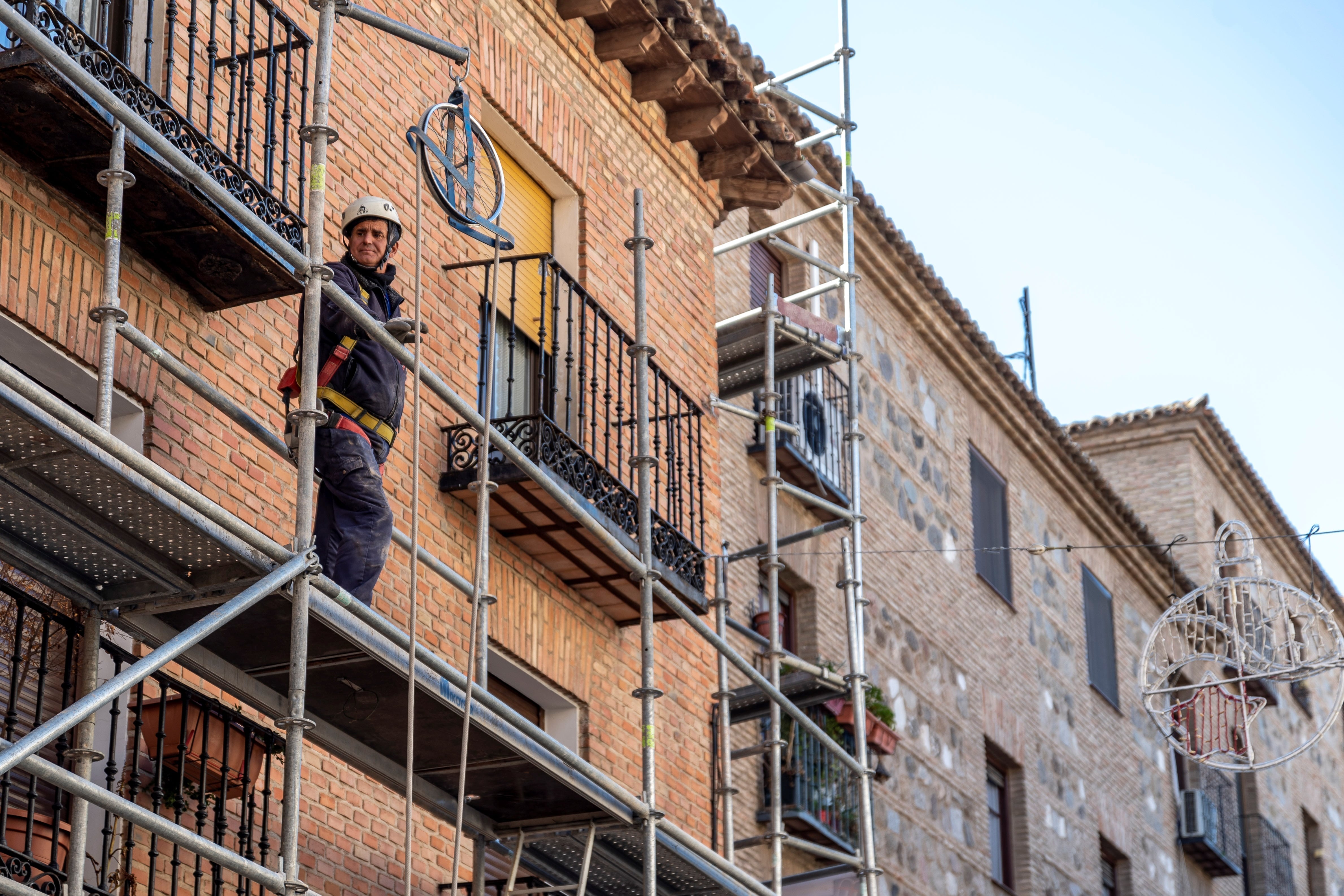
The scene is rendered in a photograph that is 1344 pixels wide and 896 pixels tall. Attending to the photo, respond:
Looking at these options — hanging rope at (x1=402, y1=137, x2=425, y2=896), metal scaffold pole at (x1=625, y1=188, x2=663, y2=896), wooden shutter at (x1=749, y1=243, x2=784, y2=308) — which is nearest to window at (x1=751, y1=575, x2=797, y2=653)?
wooden shutter at (x1=749, y1=243, x2=784, y2=308)

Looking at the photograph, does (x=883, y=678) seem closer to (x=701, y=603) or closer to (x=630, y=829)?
(x=701, y=603)

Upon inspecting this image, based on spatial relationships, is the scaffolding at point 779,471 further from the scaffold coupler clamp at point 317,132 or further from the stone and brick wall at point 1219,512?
Result: the stone and brick wall at point 1219,512

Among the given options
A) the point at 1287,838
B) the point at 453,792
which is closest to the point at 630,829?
the point at 453,792

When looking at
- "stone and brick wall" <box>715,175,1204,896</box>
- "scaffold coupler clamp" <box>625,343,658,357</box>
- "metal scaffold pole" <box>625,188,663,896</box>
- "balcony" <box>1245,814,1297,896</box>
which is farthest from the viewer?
"balcony" <box>1245,814,1297,896</box>

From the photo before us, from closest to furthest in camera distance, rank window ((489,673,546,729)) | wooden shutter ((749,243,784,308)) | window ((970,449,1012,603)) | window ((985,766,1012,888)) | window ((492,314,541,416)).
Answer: window ((489,673,546,729)) → window ((492,314,541,416)) → wooden shutter ((749,243,784,308)) → window ((985,766,1012,888)) → window ((970,449,1012,603))

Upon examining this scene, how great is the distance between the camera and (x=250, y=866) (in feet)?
18.1

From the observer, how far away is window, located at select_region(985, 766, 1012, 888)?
696 inches

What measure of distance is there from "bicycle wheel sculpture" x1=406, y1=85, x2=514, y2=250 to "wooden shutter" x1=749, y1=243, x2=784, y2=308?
5.46m

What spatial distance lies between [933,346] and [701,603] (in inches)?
328

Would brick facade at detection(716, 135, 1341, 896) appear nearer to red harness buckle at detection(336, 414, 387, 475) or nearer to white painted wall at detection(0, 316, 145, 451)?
red harness buckle at detection(336, 414, 387, 475)

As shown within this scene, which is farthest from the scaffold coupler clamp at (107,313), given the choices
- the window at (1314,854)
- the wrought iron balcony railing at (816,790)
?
the window at (1314,854)

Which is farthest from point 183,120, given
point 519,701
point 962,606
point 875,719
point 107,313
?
point 962,606

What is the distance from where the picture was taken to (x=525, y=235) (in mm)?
10812

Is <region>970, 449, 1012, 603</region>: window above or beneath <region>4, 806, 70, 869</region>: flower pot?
above
